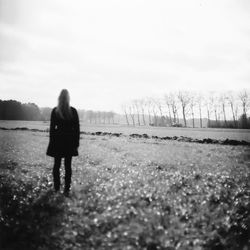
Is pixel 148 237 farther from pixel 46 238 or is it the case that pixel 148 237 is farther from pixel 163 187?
pixel 163 187

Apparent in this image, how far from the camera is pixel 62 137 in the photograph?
851 centimetres

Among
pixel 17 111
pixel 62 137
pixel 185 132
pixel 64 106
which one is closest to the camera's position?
pixel 64 106

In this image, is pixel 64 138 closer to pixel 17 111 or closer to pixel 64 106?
pixel 64 106

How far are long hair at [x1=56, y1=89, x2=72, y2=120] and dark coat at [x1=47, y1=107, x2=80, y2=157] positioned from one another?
0.13m

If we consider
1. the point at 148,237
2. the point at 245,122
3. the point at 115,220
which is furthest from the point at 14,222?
the point at 245,122

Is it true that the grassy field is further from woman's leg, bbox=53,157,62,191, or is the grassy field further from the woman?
the woman

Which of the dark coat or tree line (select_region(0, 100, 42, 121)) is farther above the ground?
tree line (select_region(0, 100, 42, 121))

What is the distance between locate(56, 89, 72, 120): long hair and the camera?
8.20m

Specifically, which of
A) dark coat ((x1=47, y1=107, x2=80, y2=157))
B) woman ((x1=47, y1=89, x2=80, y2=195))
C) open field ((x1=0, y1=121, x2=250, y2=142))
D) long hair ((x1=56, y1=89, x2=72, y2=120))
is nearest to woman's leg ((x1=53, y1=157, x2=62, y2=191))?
woman ((x1=47, y1=89, x2=80, y2=195))

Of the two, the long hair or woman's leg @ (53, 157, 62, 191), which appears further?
woman's leg @ (53, 157, 62, 191)

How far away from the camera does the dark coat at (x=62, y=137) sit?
8461 mm

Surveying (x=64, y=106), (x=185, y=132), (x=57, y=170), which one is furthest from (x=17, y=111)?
(x=64, y=106)

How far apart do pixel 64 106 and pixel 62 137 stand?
96 cm

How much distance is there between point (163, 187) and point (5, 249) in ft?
18.6
